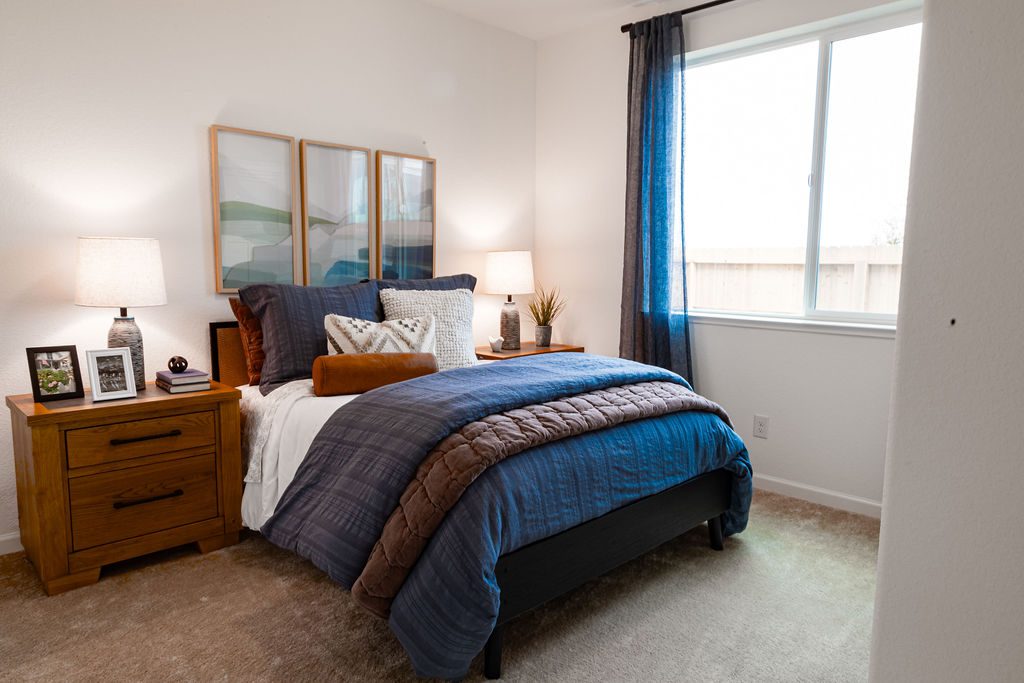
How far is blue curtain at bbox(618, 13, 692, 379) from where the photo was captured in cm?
370

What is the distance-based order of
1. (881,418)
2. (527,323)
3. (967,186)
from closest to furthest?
(967,186) < (881,418) < (527,323)

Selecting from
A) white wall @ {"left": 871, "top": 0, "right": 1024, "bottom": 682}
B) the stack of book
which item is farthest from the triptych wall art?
white wall @ {"left": 871, "top": 0, "right": 1024, "bottom": 682}

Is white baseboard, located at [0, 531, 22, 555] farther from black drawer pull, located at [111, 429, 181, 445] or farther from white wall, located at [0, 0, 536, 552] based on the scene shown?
black drawer pull, located at [111, 429, 181, 445]

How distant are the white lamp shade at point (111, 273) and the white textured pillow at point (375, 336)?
73 cm

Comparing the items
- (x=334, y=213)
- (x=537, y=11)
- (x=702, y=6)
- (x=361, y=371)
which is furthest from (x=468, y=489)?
(x=537, y=11)

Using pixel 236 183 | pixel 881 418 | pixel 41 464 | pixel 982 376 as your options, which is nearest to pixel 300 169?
pixel 236 183

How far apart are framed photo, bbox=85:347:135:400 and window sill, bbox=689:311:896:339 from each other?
2788mm

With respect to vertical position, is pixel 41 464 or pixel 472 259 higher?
pixel 472 259

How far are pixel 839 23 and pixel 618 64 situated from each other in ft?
4.05

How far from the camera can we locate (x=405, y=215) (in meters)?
3.86

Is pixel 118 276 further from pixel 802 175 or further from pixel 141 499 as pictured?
pixel 802 175

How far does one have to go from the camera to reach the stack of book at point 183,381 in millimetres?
2613

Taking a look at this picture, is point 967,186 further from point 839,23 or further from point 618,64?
point 618,64

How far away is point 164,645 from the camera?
2023mm
